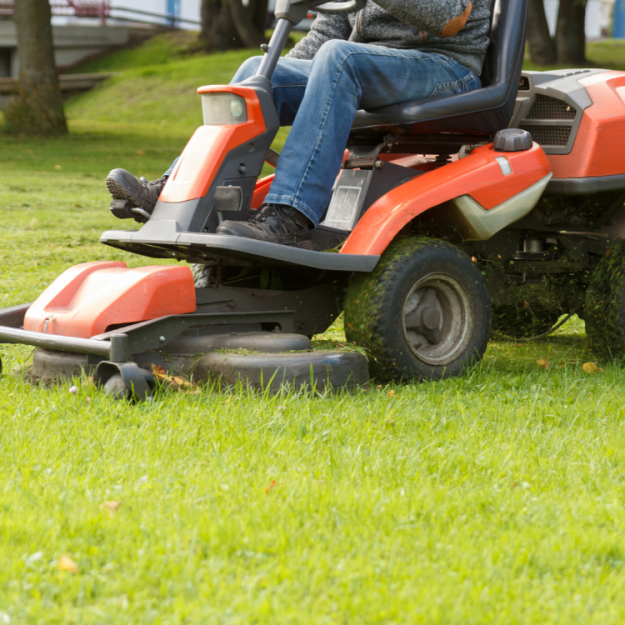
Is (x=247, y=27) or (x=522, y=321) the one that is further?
(x=247, y=27)

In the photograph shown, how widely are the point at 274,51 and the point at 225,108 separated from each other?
0.30m

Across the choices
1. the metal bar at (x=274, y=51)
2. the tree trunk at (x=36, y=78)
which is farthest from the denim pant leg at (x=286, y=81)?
the tree trunk at (x=36, y=78)

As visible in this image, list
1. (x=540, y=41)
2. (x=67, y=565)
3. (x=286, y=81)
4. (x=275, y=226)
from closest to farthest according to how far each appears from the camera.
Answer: (x=67, y=565)
(x=275, y=226)
(x=286, y=81)
(x=540, y=41)

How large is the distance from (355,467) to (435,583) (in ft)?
2.21

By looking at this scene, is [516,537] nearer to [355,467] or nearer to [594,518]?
[594,518]

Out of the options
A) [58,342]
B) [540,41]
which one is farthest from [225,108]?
[540,41]

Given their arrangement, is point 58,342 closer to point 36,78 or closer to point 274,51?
point 274,51

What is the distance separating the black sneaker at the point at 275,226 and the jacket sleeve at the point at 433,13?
848 mm

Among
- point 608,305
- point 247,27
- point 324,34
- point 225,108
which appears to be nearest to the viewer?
point 225,108

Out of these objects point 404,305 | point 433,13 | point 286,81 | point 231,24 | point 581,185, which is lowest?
point 404,305

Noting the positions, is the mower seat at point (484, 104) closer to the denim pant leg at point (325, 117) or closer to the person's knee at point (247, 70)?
the denim pant leg at point (325, 117)

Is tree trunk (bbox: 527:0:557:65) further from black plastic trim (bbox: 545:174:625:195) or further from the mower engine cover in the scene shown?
the mower engine cover

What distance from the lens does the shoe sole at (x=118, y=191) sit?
3311 millimetres

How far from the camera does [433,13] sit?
3.55m
